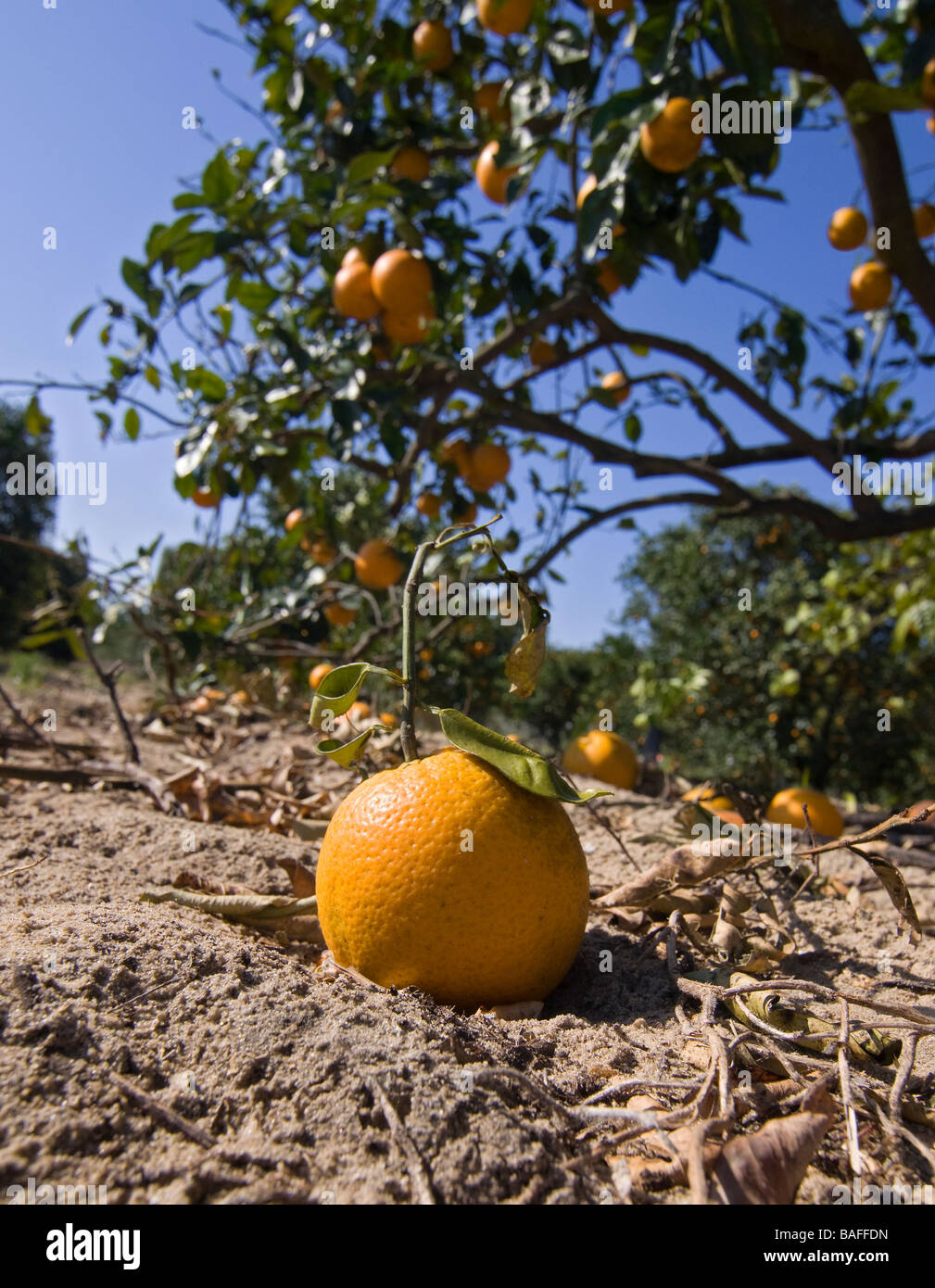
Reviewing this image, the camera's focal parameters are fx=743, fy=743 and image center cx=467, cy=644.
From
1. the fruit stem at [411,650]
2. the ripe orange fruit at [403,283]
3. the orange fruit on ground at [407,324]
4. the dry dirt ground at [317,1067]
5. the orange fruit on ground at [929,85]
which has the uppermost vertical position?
the orange fruit on ground at [929,85]

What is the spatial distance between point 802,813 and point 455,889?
1.75 metres

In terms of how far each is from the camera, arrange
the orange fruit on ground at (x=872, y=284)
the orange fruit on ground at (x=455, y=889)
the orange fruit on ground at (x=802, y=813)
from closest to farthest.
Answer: the orange fruit on ground at (x=455, y=889) < the orange fruit on ground at (x=802, y=813) < the orange fruit on ground at (x=872, y=284)

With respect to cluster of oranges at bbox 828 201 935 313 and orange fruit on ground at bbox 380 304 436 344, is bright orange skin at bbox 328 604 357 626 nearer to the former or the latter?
orange fruit on ground at bbox 380 304 436 344

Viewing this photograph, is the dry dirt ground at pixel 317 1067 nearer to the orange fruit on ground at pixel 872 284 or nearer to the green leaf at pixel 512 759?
the green leaf at pixel 512 759

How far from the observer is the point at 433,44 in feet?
10.7

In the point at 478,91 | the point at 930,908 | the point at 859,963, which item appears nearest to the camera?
the point at 859,963

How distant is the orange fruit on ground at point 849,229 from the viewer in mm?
3635

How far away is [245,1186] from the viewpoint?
687mm

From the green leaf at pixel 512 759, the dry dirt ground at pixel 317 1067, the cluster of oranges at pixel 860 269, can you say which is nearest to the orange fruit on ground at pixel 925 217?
the cluster of oranges at pixel 860 269

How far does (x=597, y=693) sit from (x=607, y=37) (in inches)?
406

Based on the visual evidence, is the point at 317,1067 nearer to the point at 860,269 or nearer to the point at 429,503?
the point at 429,503

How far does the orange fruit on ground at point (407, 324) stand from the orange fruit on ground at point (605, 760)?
6.31 feet
